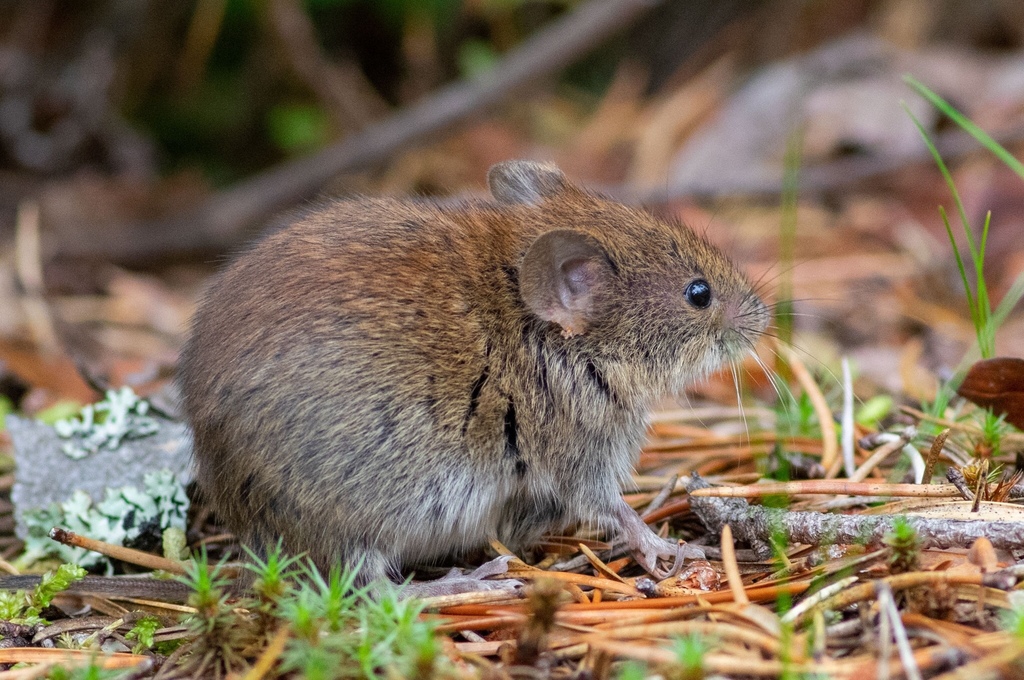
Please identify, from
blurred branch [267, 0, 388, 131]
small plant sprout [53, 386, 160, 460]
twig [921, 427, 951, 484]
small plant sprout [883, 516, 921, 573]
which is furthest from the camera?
blurred branch [267, 0, 388, 131]

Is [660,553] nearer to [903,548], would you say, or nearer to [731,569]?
[731,569]

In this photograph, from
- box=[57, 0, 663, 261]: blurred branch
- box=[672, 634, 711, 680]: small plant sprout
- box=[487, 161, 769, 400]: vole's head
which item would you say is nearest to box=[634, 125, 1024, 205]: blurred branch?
box=[57, 0, 663, 261]: blurred branch

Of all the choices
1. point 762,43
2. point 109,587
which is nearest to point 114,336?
point 109,587

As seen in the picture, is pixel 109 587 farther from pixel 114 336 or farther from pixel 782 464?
pixel 114 336

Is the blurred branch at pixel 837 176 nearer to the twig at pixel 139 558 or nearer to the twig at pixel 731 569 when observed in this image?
the twig at pixel 731 569

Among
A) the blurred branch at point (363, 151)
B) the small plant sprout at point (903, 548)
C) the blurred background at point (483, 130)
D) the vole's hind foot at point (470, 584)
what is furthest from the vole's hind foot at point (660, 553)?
the blurred branch at point (363, 151)

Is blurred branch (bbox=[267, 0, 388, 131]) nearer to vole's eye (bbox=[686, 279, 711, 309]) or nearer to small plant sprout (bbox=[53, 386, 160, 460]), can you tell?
small plant sprout (bbox=[53, 386, 160, 460])
